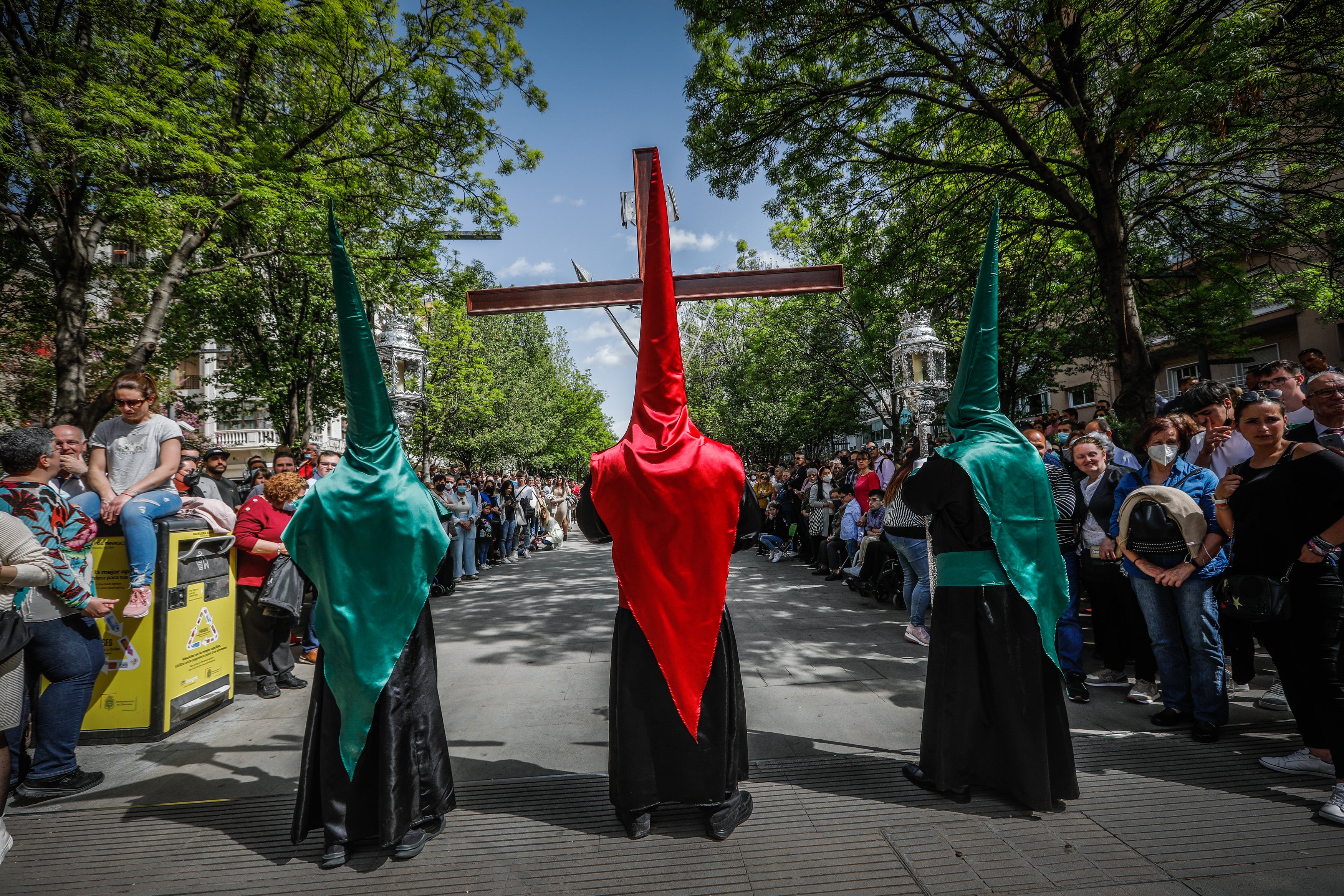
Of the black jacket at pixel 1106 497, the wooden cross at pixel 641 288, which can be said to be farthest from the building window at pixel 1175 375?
the wooden cross at pixel 641 288

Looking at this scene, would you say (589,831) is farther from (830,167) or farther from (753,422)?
(753,422)

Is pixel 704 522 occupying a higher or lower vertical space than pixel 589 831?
higher

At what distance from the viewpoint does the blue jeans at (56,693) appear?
3514mm

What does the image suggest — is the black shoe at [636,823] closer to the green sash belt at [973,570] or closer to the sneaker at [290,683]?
the green sash belt at [973,570]

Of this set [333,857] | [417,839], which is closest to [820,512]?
[417,839]

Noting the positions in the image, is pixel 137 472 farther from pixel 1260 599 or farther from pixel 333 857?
pixel 1260 599

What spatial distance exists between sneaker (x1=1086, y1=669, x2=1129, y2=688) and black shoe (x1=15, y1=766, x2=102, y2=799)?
6.65 metres

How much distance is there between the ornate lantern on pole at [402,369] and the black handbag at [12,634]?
2.69 m

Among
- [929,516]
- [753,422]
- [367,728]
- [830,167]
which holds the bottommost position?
[367,728]

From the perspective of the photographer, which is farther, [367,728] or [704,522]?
[704,522]

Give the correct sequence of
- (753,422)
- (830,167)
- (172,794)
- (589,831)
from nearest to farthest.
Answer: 1. (589,831)
2. (172,794)
3. (830,167)
4. (753,422)

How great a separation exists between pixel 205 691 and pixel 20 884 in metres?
2.10

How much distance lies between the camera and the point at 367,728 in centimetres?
290

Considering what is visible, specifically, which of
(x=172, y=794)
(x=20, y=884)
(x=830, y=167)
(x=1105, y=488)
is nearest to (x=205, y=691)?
(x=172, y=794)
